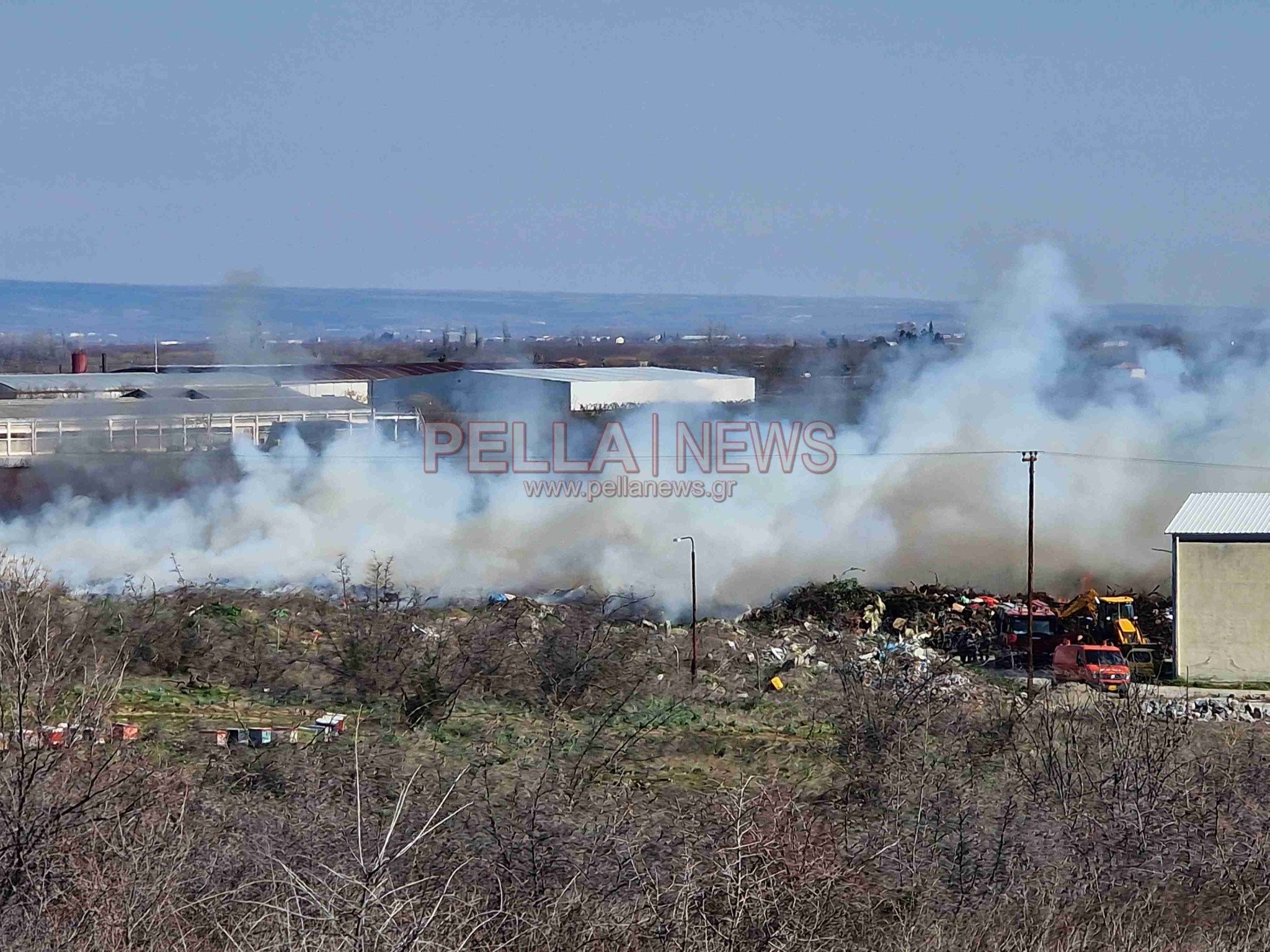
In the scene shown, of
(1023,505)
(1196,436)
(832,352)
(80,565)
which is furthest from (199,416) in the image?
(832,352)

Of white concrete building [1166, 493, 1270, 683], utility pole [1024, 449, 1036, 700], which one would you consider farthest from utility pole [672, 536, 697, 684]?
white concrete building [1166, 493, 1270, 683]

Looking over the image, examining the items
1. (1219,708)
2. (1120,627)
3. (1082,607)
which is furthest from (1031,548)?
(1219,708)

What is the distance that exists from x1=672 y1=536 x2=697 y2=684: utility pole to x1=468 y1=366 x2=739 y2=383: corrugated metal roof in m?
12.1

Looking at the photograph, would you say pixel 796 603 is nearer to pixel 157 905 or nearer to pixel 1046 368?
pixel 1046 368

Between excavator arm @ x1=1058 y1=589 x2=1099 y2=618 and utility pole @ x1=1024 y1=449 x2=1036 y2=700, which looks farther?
excavator arm @ x1=1058 y1=589 x2=1099 y2=618

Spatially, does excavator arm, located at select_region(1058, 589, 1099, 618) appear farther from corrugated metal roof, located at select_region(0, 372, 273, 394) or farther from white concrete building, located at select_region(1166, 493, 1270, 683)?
corrugated metal roof, located at select_region(0, 372, 273, 394)

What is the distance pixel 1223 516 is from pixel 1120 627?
2.13 metres

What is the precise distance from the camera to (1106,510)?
2667 cm

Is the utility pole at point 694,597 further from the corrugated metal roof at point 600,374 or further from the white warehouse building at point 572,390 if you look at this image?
the corrugated metal roof at point 600,374

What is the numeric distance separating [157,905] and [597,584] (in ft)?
54.7

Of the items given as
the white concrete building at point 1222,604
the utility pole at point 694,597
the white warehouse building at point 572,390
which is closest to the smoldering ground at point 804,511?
the utility pole at point 694,597

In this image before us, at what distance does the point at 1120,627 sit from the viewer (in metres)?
23.5

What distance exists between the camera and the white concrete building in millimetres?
22297

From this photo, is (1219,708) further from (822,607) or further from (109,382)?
(109,382)
